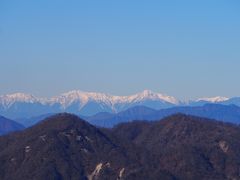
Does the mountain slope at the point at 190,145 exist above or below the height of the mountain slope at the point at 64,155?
below

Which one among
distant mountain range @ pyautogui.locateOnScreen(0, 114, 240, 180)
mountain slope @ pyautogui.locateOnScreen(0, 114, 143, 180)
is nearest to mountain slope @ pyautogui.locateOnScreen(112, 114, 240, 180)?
distant mountain range @ pyautogui.locateOnScreen(0, 114, 240, 180)

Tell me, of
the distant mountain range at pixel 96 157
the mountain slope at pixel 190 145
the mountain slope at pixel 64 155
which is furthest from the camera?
the mountain slope at pixel 190 145

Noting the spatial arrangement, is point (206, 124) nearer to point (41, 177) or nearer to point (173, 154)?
point (173, 154)

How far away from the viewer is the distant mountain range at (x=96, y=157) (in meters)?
113

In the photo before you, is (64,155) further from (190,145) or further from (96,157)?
(190,145)

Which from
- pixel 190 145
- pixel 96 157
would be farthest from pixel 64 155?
pixel 190 145

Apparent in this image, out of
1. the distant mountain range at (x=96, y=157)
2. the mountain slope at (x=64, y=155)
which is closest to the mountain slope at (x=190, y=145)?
the distant mountain range at (x=96, y=157)

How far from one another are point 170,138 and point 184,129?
408cm

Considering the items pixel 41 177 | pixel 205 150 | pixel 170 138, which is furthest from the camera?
pixel 170 138

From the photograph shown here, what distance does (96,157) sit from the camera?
118062 mm

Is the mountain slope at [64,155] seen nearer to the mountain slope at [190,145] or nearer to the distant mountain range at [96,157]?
the distant mountain range at [96,157]

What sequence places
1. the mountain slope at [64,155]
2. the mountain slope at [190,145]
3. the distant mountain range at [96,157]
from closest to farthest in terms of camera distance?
the distant mountain range at [96,157] → the mountain slope at [64,155] → the mountain slope at [190,145]

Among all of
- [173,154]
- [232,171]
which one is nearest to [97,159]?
[173,154]

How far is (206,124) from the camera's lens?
164 m
